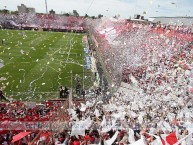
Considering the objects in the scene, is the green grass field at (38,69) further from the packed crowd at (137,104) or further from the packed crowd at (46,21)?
the packed crowd at (46,21)

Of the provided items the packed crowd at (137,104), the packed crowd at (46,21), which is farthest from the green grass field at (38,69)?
the packed crowd at (46,21)

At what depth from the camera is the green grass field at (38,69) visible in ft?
88.4

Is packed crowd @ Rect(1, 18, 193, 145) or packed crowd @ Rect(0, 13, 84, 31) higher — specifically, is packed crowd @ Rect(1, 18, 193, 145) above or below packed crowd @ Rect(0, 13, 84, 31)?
below

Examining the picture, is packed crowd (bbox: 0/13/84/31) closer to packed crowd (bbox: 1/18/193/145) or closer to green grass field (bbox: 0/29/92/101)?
green grass field (bbox: 0/29/92/101)

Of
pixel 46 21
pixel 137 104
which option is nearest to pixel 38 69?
pixel 137 104

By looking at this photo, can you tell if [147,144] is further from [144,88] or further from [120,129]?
[144,88]

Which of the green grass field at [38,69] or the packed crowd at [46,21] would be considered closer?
the green grass field at [38,69]

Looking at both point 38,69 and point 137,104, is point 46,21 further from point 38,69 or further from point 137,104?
point 137,104

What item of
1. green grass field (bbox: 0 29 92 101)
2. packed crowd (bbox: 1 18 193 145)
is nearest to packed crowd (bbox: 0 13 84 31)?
green grass field (bbox: 0 29 92 101)

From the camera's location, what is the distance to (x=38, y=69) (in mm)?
34906

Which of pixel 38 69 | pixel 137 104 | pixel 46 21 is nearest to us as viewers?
pixel 137 104

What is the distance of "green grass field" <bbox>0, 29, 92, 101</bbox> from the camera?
26.9 m

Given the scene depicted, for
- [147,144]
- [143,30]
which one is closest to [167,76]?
[147,144]

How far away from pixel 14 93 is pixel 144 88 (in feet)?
33.2
